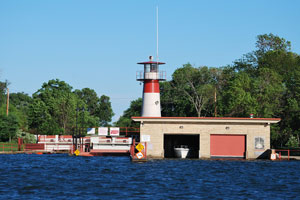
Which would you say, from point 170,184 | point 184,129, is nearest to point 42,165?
point 184,129

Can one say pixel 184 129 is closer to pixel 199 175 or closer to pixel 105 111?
pixel 199 175

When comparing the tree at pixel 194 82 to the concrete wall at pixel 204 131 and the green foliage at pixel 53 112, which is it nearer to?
the green foliage at pixel 53 112

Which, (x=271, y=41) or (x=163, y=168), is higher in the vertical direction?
(x=271, y=41)

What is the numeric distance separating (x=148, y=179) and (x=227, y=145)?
2089cm

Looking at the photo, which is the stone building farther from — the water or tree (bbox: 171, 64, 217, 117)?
tree (bbox: 171, 64, 217, 117)

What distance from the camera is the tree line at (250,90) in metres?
91.7

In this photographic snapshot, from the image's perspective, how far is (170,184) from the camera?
159 ft

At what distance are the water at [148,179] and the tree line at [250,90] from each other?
68.4 ft

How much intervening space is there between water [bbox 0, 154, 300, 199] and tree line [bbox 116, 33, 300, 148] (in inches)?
821

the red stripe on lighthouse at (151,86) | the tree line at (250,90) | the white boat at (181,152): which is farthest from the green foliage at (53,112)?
the white boat at (181,152)

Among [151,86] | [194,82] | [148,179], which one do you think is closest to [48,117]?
[194,82]

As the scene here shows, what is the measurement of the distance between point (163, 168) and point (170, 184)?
1300cm

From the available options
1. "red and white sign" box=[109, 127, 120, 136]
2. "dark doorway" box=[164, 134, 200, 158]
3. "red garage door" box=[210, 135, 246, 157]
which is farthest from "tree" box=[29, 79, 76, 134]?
"red garage door" box=[210, 135, 246, 157]

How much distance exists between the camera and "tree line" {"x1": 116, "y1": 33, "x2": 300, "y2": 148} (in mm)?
91688
